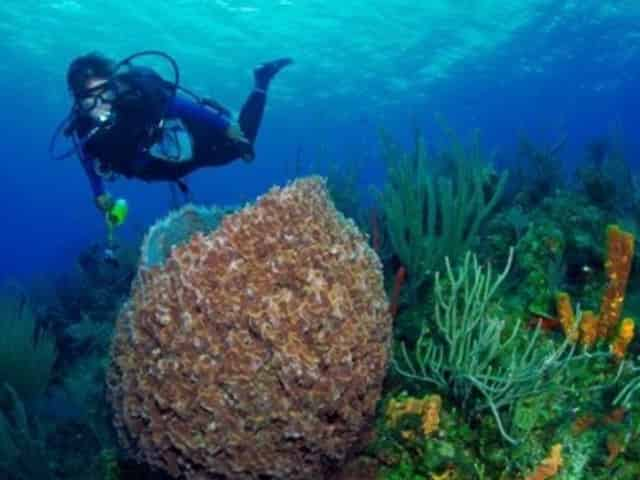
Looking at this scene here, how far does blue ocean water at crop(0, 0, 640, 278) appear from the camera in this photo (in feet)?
78.2

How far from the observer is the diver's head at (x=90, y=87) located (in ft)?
22.4

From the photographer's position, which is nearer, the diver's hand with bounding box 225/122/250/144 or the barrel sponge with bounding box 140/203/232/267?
the barrel sponge with bounding box 140/203/232/267

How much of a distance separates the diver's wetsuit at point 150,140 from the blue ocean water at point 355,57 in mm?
1580

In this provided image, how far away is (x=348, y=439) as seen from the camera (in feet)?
10.5

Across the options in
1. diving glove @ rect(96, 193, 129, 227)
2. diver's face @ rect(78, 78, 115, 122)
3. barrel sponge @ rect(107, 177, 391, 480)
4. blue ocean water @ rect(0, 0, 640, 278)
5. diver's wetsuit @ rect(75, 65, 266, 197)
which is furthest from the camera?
blue ocean water @ rect(0, 0, 640, 278)

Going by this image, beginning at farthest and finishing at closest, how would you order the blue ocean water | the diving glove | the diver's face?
the blue ocean water < the diver's face < the diving glove

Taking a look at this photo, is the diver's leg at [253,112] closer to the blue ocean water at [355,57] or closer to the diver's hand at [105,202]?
the blue ocean water at [355,57]

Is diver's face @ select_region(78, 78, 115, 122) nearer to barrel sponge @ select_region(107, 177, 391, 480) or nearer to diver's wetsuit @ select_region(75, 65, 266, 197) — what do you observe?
diver's wetsuit @ select_region(75, 65, 266, 197)

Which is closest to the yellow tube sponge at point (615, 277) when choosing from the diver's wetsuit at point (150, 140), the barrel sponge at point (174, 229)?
the barrel sponge at point (174, 229)

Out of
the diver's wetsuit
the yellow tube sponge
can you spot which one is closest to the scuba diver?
the diver's wetsuit

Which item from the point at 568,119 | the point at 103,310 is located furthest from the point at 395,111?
the point at 103,310

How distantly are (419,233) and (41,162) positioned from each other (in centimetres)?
6996

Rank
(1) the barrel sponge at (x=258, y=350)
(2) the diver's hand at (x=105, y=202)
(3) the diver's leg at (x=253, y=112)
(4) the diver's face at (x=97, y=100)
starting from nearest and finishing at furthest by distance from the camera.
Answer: (1) the barrel sponge at (x=258, y=350) < (2) the diver's hand at (x=105, y=202) < (4) the diver's face at (x=97, y=100) < (3) the diver's leg at (x=253, y=112)

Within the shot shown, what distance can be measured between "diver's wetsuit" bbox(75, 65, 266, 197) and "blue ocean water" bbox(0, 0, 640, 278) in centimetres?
158
